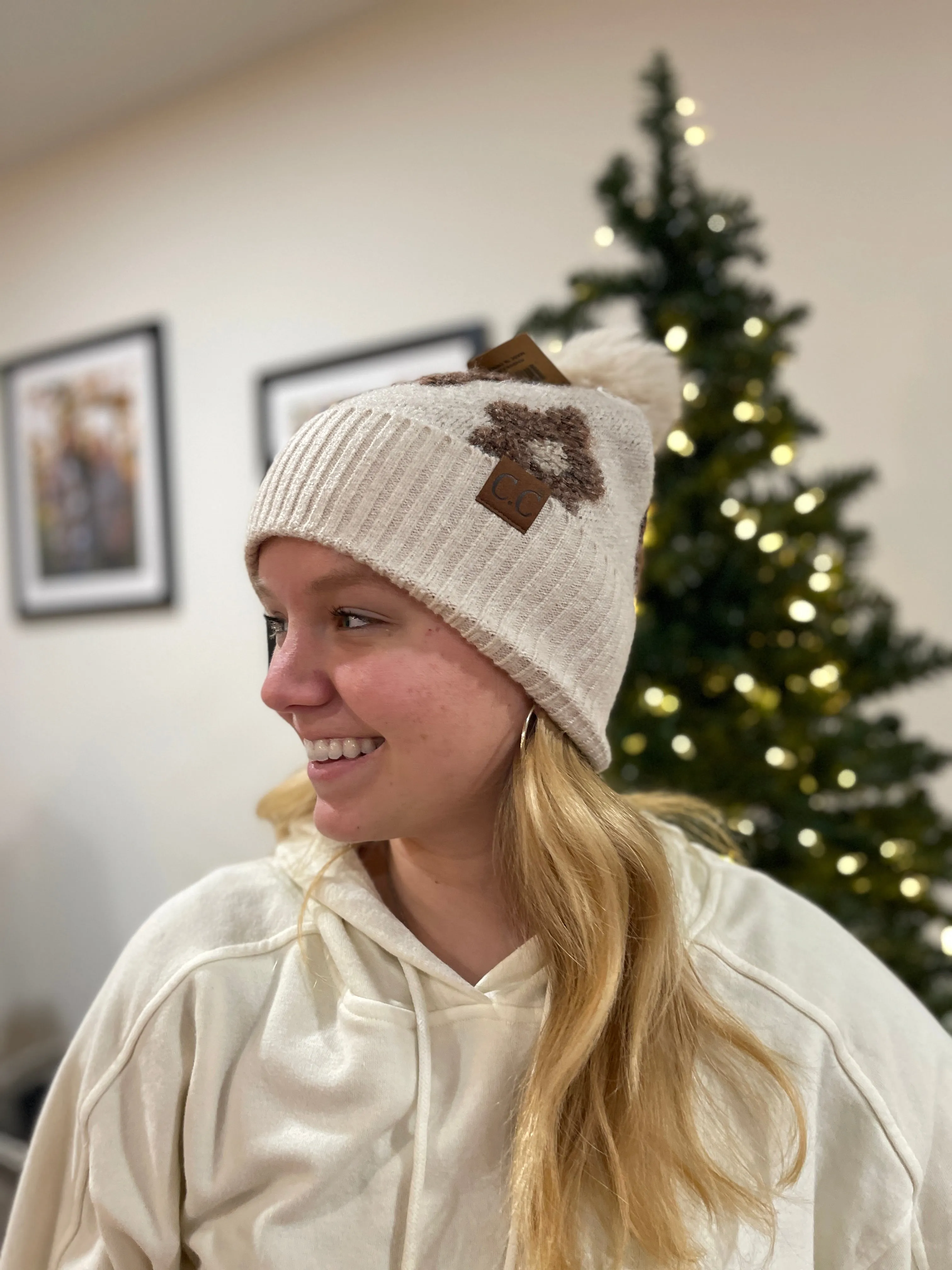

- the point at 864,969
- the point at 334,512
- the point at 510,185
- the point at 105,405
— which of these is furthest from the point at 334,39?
the point at 864,969

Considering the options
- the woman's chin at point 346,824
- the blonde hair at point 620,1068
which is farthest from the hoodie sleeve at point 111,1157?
the blonde hair at point 620,1068

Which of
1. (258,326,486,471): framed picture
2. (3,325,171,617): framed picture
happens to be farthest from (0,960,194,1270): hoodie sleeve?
(3,325,171,617): framed picture

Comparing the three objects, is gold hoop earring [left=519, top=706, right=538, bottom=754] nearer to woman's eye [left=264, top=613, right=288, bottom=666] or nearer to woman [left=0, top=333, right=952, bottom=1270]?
woman [left=0, top=333, right=952, bottom=1270]

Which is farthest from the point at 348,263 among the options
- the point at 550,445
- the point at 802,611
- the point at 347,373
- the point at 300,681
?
the point at 300,681

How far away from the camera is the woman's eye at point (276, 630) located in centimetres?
88

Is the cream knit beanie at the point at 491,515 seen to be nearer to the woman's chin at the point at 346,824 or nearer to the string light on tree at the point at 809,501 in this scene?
the woman's chin at the point at 346,824

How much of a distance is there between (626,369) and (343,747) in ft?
1.72

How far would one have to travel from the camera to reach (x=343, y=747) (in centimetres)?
83

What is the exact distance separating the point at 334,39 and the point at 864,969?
2.44 metres

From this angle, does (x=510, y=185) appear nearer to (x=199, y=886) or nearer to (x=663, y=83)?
(x=663, y=83)

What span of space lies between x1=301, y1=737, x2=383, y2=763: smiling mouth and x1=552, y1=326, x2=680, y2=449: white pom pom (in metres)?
0.46

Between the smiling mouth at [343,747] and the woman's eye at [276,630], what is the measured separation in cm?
9

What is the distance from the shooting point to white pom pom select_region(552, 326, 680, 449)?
1.02 meters

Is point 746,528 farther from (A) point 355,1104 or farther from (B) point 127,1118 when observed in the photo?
(B) point 127,1118
